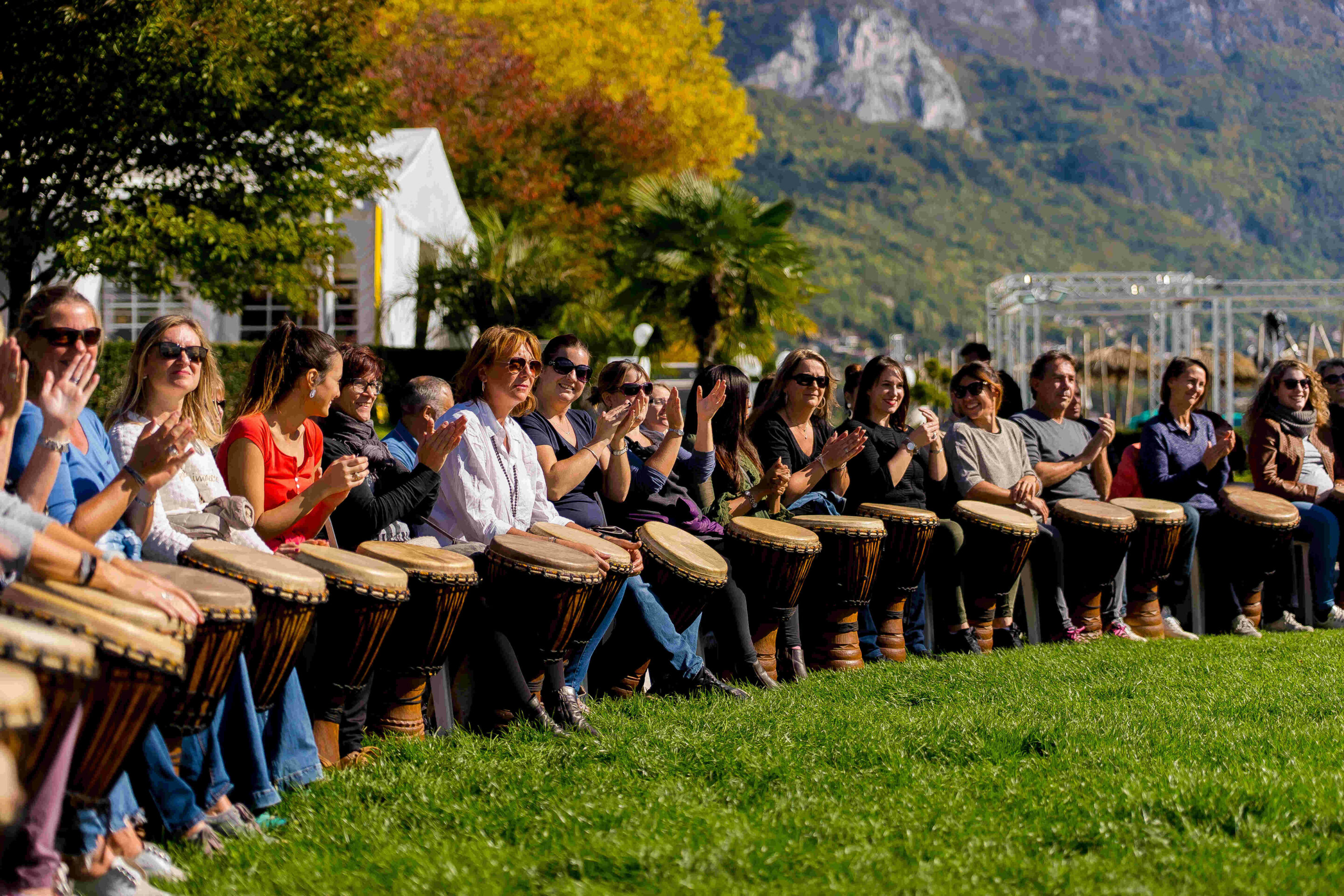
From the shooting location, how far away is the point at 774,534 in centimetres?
627

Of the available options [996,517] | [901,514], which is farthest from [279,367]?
[996,517]

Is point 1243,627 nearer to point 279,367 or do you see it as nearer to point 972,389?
point 972,389

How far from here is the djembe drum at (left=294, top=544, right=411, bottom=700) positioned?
14.0ft

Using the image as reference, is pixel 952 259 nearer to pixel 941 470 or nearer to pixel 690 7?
pixel 690 7

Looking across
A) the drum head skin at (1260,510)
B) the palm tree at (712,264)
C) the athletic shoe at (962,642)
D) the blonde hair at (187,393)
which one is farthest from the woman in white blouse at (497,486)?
the palm tree at (712,264)

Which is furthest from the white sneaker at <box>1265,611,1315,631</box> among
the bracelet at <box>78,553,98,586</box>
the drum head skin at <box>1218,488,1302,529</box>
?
the bracelet at <box>78,553,98,586</box>

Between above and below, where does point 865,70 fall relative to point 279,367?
above

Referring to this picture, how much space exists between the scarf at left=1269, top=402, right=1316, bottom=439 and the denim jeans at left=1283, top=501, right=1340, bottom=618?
460 mm

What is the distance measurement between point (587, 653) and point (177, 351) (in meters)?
2.03

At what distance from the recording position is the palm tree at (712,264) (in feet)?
56.0

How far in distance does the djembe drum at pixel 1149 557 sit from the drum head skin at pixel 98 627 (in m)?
5.96

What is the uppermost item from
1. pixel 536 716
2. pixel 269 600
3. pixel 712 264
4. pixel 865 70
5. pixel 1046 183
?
pixel 865 70

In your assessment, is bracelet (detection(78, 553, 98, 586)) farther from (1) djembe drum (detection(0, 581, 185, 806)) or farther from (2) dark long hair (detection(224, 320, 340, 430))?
(2) dark long hair (detection(224, 320, 340, 430))

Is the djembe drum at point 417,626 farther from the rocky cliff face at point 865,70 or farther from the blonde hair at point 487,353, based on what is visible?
the rocky cliff face at point 865,70
